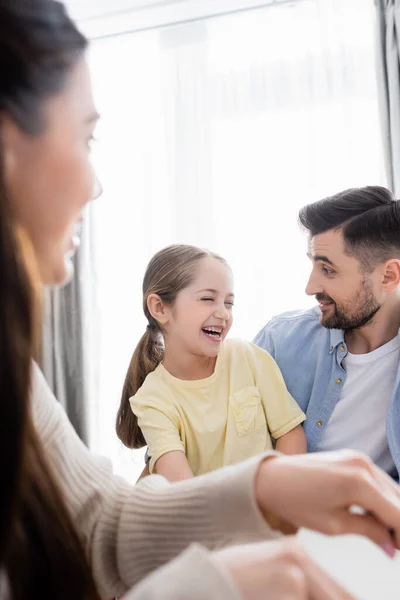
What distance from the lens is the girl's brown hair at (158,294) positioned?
1.87m

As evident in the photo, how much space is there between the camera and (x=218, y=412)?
1.74 metres

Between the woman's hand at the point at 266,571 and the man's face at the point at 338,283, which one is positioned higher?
the woman's hand at the point at 266,571

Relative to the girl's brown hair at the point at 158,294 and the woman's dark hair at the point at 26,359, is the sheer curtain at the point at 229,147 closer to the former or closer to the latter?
the girl's brown hair at the point at 158,294

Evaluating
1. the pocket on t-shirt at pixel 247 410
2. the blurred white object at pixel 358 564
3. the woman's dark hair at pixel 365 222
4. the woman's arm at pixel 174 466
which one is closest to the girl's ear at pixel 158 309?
the pocket on t-shirt at pixel 247 410

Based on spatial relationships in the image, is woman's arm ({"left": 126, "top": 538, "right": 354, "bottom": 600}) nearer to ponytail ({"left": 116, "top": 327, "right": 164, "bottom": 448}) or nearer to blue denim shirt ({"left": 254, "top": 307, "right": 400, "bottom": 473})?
blue denim shirt ({"left": 254, "top": 307, "right": 400, "bottom": 473})

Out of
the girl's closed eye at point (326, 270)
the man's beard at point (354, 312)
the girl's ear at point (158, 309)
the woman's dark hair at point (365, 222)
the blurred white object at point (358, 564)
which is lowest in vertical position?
the blurred white object at point (358, 564)

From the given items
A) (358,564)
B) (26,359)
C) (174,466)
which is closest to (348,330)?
(174,466)

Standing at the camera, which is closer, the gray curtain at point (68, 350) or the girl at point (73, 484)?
the girl at point (73, 484)

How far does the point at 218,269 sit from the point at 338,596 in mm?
1240

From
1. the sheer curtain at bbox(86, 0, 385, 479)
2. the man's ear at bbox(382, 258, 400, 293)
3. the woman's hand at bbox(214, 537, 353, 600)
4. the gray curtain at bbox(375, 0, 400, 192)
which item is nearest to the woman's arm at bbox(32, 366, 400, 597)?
the woman's hand at bbox(214, 537, 353, 600)

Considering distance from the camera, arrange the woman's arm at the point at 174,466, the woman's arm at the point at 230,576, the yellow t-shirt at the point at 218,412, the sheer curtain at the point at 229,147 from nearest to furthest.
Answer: the woman's arm at the point at 230,576
the woman's arm at the point at 174,466
the yellow t-shirt at the point at 218,412
the sheer curtain at the point at 229,147

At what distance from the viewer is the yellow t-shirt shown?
169cm

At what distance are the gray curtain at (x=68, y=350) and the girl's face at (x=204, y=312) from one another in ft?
5.54

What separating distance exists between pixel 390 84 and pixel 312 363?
1571 millimetres
